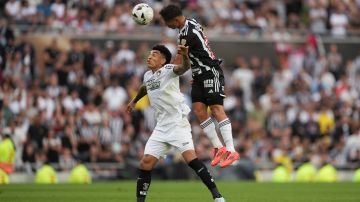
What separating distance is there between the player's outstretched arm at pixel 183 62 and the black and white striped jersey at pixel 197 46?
147 centimetres

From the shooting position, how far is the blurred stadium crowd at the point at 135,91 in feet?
96.0

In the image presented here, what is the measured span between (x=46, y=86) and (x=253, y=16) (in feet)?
31.5

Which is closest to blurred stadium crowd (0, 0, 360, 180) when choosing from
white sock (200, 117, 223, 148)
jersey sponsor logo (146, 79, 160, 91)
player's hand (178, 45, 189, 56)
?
white sock (200, 117, 223, 148)

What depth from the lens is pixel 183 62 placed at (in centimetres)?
1476

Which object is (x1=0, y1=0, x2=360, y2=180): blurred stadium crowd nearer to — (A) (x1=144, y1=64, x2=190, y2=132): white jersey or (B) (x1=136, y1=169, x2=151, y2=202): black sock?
(A) (x1=144, y1=64, x2=190, y2=132): white jersey

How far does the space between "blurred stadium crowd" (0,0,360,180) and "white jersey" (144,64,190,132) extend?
1277 centimetres

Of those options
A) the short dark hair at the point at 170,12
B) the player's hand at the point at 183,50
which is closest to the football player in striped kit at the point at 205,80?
the short dark hair at the point at 170,12

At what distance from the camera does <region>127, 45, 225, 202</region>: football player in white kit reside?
1522cm

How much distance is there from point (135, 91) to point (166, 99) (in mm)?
16025

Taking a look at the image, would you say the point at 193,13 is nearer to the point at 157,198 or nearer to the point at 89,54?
the point at 89,54

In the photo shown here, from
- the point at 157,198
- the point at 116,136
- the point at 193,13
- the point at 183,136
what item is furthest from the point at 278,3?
the point at 183,136

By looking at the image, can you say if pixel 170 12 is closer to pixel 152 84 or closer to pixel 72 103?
pixel 152 84

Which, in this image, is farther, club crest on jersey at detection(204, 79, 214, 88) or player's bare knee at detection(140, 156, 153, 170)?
club crest on jersey at detection(204, 79, 214, 88)

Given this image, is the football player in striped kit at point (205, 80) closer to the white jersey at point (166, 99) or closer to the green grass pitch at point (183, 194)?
the white jersey at point (166, 99)
